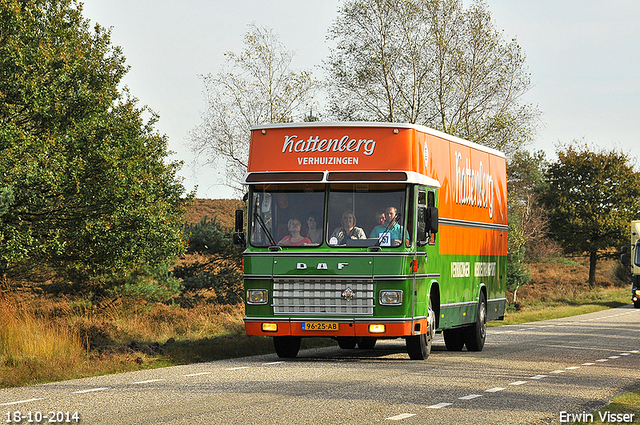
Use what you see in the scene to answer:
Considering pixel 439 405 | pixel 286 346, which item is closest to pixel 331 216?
pixel 286 346

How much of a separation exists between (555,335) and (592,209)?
3910 cm

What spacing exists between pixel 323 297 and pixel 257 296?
1.11 meters

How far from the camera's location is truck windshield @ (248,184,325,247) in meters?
14.2

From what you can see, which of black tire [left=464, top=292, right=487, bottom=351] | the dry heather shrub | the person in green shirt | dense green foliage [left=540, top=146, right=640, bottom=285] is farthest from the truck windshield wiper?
dense green foliage [left=540, top=146, right=640, bottom=285]

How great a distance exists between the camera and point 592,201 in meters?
61.1

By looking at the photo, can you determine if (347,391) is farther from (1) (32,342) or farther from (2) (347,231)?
(1) (32,342)

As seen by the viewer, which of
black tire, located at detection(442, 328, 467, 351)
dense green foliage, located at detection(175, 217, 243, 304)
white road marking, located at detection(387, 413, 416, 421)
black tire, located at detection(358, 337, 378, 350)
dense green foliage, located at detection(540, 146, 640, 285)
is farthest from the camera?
dense green foliage, located at detection(540, 146, 640, 285)

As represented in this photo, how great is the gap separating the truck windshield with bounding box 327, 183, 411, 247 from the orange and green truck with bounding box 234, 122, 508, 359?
0.02 m

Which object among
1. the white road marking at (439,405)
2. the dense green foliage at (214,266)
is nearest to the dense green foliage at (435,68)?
the dense green foliage at (214,266)

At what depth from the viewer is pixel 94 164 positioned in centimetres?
2272

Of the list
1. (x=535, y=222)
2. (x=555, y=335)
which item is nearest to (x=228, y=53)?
(x=555, y=335)

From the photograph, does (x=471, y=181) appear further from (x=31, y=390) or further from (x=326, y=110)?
(x=326, y=110)

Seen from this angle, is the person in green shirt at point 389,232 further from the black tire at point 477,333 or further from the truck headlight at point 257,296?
the black tire at point 477,333

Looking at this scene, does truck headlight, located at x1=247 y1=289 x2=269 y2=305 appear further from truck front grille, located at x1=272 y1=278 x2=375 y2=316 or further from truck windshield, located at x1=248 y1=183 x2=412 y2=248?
truck windshield, located at x1=248 y1=183 x2=412 y2=248
